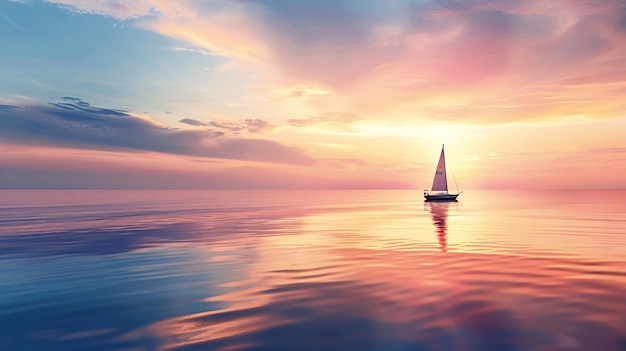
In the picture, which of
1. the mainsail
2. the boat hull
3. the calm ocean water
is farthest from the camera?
the boat hull

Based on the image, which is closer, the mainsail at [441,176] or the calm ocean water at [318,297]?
the calm ocean water at [318,297]

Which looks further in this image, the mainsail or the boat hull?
the boat hull

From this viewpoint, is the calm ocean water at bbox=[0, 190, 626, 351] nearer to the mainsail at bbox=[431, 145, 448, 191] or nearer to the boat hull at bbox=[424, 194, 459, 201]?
the mainsail at bbox=[431, 145, 448, 191]

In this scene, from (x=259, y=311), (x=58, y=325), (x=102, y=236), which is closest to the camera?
(x=58, y=325)

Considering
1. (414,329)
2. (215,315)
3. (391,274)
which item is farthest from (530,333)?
(215,315)

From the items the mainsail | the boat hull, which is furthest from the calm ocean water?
the boat hull

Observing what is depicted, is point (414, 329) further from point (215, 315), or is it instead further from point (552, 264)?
point (552, 264)

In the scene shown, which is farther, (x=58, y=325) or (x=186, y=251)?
(x=186, y=251)

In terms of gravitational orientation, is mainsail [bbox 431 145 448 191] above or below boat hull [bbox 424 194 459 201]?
above

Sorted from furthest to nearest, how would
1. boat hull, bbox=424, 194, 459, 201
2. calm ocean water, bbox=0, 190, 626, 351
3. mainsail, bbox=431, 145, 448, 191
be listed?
boat hull, bbox=424, 194, 459, 201
mainsail, bbox=431, 145, 448, 191
calm ocean water, bbox=0, 190, 626, 351

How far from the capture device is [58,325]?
13766 millimetres

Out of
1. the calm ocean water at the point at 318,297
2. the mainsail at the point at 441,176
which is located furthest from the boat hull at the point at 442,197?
the calm ocean water at the point at 318,297

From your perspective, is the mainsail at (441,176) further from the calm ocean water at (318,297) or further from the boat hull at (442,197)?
the calm ocean water at (318,297)

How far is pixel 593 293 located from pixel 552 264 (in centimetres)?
687
